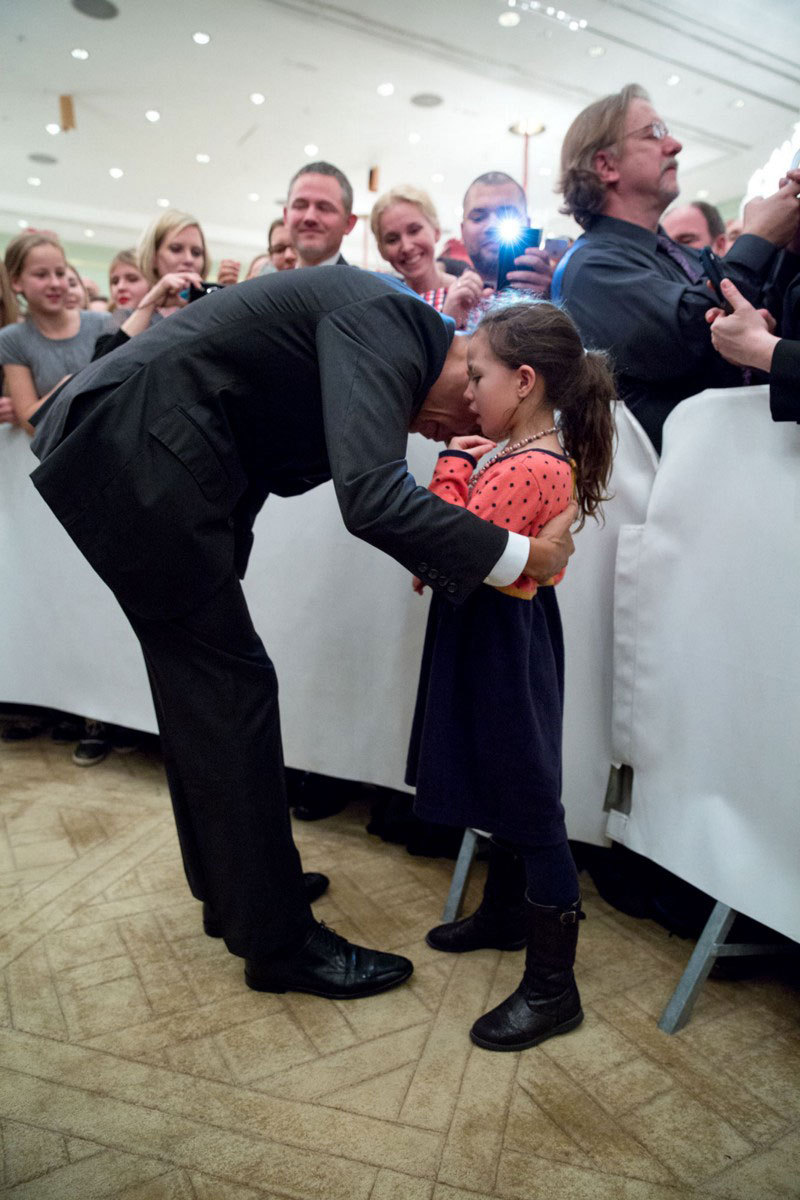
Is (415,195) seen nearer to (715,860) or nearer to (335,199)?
(335,199)

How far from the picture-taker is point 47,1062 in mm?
1147

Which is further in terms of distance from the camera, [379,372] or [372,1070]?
[372,1070]

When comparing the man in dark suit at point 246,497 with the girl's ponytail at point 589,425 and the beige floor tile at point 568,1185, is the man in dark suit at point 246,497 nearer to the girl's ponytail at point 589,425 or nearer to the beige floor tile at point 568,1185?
the girl's ponytail at point 589,425

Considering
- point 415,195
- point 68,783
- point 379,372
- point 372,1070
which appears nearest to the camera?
point 379,372

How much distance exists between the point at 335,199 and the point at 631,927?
2.13 meters

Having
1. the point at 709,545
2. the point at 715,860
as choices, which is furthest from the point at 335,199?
the point at 715,860

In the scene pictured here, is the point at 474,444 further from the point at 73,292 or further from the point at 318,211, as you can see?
the point at 73,292

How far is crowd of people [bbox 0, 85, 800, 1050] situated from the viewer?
1051 mm

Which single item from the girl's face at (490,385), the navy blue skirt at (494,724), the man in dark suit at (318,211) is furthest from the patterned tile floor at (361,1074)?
the man in dark suit at (318,211)

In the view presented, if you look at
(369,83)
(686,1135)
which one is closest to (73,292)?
(686,1135)

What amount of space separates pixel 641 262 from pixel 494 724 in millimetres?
1123

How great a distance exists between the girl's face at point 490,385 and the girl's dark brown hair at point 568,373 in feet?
0.04

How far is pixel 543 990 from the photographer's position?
1225 mm

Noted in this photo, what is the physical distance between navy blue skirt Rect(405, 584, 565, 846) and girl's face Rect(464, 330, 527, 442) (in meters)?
0.27
